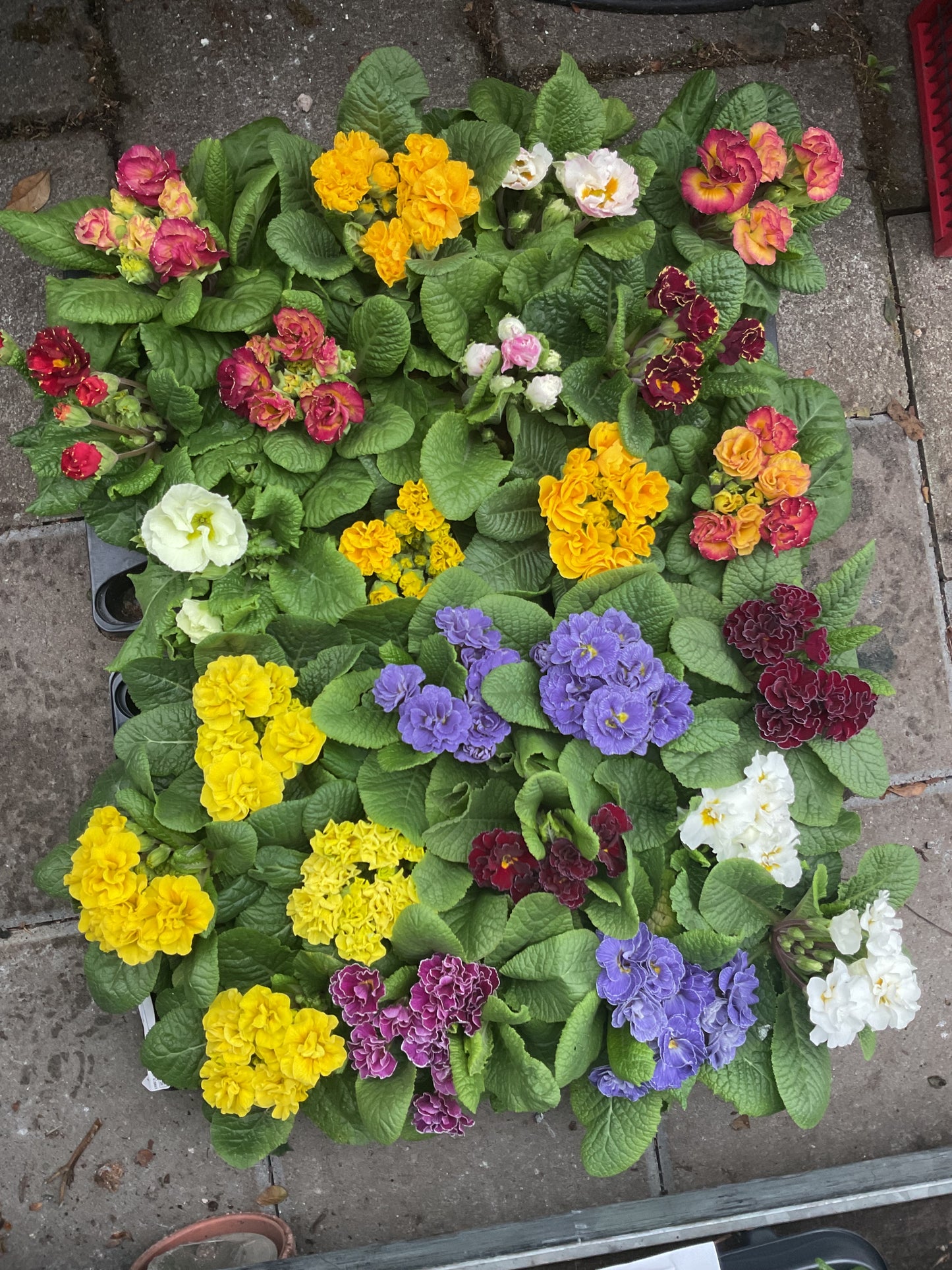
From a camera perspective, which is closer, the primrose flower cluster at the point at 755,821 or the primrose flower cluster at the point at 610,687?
the primrose flower cluster at the point at 610,687

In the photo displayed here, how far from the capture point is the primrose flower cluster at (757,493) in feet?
6.12

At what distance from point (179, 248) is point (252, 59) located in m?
1.04

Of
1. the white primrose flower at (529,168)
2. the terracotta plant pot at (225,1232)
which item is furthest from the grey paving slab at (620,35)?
the terracotta plant pot at (225,1232)

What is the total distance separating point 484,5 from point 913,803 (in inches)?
94.0

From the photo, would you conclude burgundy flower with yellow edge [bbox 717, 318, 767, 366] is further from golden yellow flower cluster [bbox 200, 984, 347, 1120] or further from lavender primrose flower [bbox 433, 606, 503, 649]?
golden yellow flower cluster [bbox 200, 984, 347, 1120]

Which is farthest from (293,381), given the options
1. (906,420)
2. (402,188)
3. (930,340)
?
(930,340)

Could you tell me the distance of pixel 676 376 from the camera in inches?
71.8

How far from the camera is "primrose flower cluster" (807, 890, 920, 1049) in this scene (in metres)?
1.78

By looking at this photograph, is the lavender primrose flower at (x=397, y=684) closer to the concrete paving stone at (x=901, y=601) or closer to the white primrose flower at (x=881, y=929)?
the white primrose flower at (x=881, y=929)

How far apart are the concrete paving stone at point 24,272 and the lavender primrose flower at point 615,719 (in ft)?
5.12

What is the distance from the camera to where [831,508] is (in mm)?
2109

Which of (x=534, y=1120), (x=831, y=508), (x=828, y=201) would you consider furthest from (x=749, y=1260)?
(x=828, y=201)

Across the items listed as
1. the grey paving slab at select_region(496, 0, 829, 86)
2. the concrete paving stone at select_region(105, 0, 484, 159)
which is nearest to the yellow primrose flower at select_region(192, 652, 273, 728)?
the concrete paving stone at select_region(105, 0, 484, 159)

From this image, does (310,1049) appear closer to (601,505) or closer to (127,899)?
(127,899)
